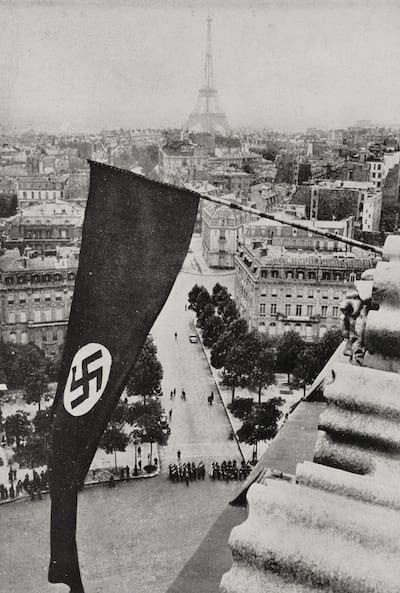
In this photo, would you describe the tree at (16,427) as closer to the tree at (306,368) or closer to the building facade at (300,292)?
the tree at (306,368)

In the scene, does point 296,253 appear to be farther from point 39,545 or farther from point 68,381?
point 68,381

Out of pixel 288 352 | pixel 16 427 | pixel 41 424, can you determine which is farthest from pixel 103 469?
pixel 288 352

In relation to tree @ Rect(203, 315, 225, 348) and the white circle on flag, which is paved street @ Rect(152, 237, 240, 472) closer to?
tree @ Rect(203, 315, 225, 348)

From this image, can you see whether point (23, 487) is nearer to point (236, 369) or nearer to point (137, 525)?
point (137, 525)

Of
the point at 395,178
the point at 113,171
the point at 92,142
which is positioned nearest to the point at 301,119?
the point at 395,178

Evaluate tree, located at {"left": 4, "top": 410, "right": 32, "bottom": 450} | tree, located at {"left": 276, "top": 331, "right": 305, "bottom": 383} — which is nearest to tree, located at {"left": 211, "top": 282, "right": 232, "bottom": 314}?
tree, located at {"left": 276, "top": 331, "right": 305, "bottom": 383}
